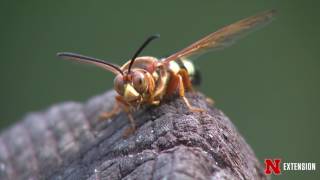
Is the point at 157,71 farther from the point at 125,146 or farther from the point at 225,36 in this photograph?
the point at 125,146

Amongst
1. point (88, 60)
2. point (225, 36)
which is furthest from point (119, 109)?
point (225, 36)

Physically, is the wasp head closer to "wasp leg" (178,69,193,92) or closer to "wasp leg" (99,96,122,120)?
"wasp leg" (99,96,122,120)

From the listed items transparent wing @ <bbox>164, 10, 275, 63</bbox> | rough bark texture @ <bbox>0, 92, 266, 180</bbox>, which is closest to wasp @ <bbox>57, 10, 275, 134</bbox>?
transparent wing @ <bbox>164, 10, 275, 63</bbox>

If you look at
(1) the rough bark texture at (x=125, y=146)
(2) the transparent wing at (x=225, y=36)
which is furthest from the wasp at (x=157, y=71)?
(1) the rough bark texture at (x=125, y=146)

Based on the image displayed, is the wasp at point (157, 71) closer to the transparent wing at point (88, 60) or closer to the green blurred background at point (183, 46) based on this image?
the transparent wing at point (88, 60)

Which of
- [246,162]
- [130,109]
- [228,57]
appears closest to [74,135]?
[130,109]
